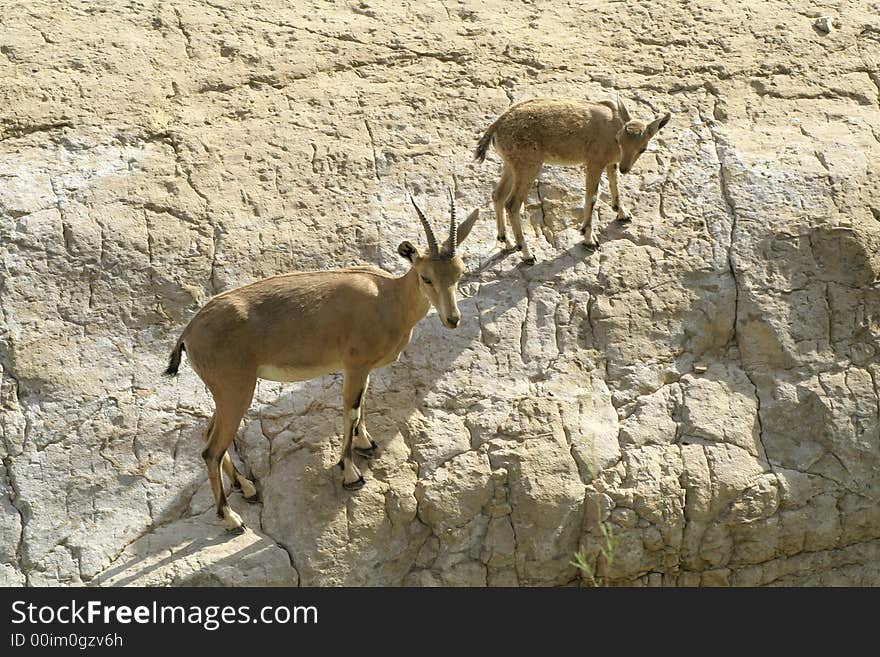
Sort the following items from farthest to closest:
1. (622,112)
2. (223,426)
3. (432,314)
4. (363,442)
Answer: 1. (622,112)
2. (432,314)
3. (363,442)
4. (223,426)

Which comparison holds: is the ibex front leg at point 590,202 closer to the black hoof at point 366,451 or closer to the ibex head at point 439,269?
the ibex head at point 439,269

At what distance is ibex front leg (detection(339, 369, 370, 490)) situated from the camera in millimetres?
10258

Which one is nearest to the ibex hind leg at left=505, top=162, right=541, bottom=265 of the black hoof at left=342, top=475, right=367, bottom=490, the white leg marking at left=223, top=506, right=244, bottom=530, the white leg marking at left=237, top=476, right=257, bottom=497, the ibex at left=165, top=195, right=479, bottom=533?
the ibex at left=165, top=195, right=479, bottom=533

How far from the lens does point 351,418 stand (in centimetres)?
1034

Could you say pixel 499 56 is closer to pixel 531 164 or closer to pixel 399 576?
pixel 531 164

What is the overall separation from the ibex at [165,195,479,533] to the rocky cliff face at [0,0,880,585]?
2.28 ft

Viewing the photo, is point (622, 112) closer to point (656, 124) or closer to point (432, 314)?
point (656, 124)

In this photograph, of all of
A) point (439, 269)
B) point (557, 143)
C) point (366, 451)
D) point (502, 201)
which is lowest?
point (366, 451)

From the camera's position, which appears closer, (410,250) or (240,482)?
(410,250)

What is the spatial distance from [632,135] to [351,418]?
4.09 metres

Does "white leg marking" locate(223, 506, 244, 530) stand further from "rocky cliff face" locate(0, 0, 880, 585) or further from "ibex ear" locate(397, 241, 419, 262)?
"ibex ear" locate(397, 241, 419, 262)

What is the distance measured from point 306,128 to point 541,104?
2.56 meters

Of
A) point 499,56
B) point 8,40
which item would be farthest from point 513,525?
point 8,40

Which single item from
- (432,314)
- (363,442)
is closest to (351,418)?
(363,442)
